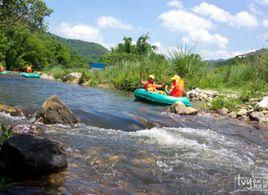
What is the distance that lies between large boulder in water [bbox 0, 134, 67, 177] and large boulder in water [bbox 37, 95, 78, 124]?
3787mm

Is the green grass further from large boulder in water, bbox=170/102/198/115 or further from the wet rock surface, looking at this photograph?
large boulder in water, bbox=170/102/198/115

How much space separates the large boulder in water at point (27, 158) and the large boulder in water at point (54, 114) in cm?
379

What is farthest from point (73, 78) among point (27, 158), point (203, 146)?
point (27, 158)

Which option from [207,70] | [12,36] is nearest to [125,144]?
[207,70]

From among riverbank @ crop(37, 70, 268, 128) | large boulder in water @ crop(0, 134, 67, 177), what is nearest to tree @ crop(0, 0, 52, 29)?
large boulder in water @ crop(0, 134, 67, 177)

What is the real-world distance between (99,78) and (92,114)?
1732 centimetres

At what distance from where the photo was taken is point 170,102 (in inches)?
611

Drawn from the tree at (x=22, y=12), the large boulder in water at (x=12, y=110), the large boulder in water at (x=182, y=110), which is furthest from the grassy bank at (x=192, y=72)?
the tree at (x=22, y=12)

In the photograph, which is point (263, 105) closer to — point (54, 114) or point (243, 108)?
point (243, 108)

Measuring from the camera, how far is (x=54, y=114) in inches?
362

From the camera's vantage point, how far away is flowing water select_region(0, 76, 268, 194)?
5.22 metres

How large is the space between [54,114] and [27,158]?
164 inches

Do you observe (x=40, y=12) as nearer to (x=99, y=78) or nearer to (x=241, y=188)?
(x=241, y=188)

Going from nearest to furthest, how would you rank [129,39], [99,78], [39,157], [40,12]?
[39,157] < [40,12] < [99,78] < [129,39]
